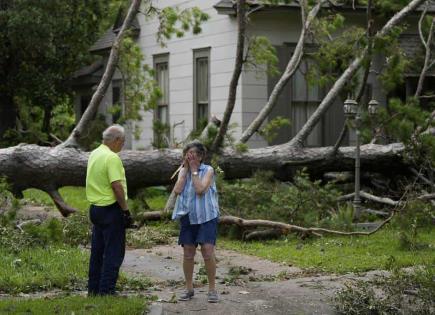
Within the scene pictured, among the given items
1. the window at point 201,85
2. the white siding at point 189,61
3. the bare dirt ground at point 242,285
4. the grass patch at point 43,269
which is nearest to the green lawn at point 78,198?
the white siding at point 189,61

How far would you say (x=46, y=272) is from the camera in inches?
367

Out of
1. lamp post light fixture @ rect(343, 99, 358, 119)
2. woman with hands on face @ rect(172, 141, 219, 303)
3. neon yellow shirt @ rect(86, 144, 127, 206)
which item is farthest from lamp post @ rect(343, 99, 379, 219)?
neon yellow shirt @ rect(86, 144, 127, 206)

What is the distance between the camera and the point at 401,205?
11828mm

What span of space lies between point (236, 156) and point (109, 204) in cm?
613

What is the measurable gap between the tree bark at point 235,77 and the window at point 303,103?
4760 millimetres

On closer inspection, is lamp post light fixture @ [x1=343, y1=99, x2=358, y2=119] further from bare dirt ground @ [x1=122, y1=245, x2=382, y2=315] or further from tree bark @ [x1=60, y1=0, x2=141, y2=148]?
tree bark @ [x1=60, y1=0, x2=141, y2=148]

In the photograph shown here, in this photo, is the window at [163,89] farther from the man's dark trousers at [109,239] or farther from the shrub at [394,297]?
the shrub at [394,297]

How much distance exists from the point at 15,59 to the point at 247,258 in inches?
513

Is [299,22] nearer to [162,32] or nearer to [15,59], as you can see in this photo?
[162,32]

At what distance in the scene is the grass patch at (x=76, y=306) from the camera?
7.48 m

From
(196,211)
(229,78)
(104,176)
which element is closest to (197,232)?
(196,211)

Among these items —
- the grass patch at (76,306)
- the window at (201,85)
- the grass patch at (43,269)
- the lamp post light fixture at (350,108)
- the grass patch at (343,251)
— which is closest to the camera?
the grass patch at (76,306)

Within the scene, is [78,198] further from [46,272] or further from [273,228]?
[46,272]

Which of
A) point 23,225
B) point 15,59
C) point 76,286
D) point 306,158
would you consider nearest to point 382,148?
point 306,158
